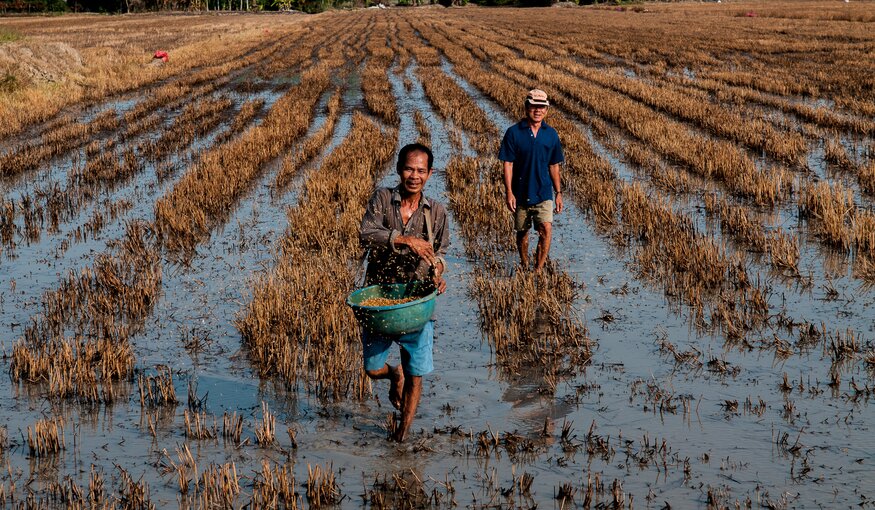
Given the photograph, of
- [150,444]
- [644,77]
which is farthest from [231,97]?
[150,444]

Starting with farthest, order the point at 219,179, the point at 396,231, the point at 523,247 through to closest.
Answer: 1. the point at 219,179
2. the point at 523,247
3. the point at 396,231

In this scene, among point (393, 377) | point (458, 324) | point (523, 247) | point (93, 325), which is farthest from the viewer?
point (523, 247)

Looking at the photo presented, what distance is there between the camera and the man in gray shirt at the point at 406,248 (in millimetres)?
4891

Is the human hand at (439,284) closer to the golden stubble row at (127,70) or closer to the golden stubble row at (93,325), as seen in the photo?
the golden stubble row at (93,325)

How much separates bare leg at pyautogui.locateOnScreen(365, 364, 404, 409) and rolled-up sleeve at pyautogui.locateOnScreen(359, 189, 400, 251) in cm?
68

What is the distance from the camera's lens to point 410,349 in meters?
4.96

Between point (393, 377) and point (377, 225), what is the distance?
0.87 metres

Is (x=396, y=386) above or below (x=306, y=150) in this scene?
above

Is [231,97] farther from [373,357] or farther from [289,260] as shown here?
[373,357]

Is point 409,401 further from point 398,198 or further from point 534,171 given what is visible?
point 534,171

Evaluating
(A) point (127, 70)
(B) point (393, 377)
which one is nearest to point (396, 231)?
(B) point (393, 377)

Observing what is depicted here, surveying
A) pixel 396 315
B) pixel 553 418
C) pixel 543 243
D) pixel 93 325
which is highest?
pixel 396 315

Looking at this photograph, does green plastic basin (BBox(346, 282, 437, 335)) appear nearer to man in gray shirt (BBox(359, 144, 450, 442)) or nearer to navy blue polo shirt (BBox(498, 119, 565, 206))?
man in gray shirt (BBox(359, 144, 450, 442))

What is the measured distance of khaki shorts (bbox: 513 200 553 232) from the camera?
27.2 ft
